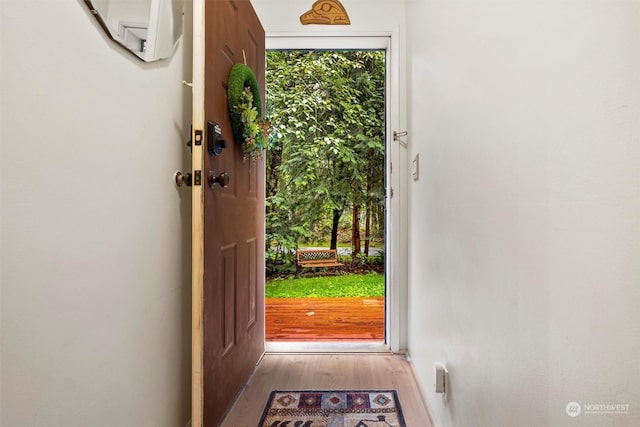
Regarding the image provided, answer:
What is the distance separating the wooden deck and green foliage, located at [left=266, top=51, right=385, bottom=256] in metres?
1.28

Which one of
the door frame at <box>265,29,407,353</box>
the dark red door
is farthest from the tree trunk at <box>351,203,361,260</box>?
the dark red door

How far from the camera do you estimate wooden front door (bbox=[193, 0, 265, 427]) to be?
123cm

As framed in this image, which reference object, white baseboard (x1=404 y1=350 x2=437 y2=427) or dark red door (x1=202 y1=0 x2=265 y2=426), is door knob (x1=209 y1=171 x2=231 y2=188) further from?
white baseboard (x1=404 y1=350 x2=437 y2=427)

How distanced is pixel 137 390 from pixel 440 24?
1701mm

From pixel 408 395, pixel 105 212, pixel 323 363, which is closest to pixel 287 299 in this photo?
pixel 323 363

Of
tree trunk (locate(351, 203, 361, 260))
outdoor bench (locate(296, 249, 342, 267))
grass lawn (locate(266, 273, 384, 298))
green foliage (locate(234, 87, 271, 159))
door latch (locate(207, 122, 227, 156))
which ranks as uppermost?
green foliage (locate(234, 87, 271, 159))

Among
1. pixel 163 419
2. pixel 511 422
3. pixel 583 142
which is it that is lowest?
pixel 163 419

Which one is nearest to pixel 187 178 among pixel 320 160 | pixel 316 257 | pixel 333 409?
pixel 333 409

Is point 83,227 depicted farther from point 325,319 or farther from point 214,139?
point 325,319

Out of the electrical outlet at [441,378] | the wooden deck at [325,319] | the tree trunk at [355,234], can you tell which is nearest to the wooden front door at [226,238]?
the wooden deck at [325,319]

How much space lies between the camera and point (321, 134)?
4.58 metres

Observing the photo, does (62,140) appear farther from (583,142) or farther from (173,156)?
(583,142)

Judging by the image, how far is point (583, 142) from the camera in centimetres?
51

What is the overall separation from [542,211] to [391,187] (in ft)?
5.08
